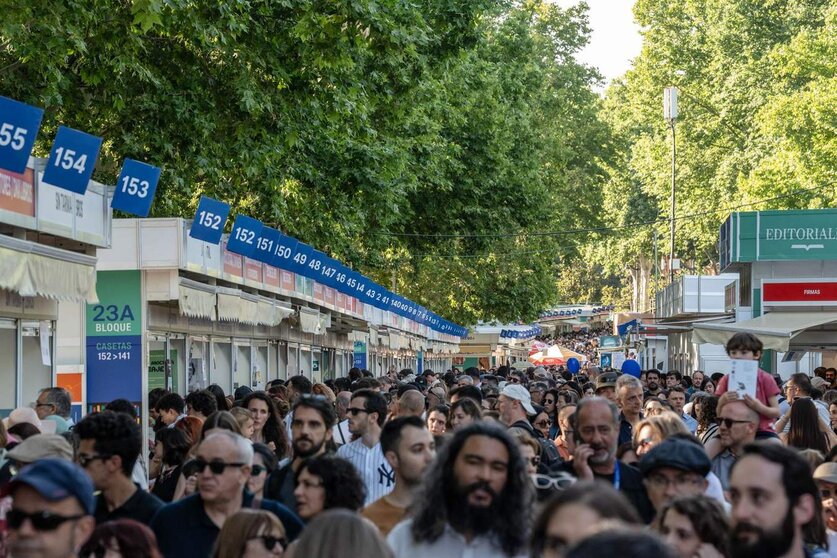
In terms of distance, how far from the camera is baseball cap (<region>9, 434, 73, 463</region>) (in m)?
7.57

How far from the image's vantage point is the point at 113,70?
18406mm

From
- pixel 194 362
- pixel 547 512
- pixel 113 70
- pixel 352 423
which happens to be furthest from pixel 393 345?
pixel 547 512

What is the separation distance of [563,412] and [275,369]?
56.8ft

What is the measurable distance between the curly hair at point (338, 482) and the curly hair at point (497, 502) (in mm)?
931

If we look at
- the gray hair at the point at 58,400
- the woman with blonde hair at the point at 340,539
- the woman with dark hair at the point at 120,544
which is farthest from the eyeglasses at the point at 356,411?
the woman with blonde hair at the point at 340,539

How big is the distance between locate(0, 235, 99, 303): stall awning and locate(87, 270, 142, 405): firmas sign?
9.17 ft

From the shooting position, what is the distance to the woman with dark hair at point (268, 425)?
1149cm

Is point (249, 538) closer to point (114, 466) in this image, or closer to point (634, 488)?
point (114, 466)

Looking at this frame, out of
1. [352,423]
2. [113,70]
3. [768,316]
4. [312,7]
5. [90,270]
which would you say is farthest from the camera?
[768,316]

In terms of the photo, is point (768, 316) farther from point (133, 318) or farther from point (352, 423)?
point (352, 423)

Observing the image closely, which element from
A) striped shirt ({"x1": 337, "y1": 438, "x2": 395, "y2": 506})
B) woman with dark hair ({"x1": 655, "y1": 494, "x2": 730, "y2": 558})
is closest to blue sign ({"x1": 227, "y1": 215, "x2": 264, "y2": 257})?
striped shirt ({"x1": 337, "y1": 438, "x2": 395, "y2": 506})

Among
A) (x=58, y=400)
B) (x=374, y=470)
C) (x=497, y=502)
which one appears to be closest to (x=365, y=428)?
(x=374, y=470)

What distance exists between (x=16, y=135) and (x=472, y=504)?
6.27 m

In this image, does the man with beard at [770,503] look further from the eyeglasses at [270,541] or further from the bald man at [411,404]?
the bald man at [411,404]
